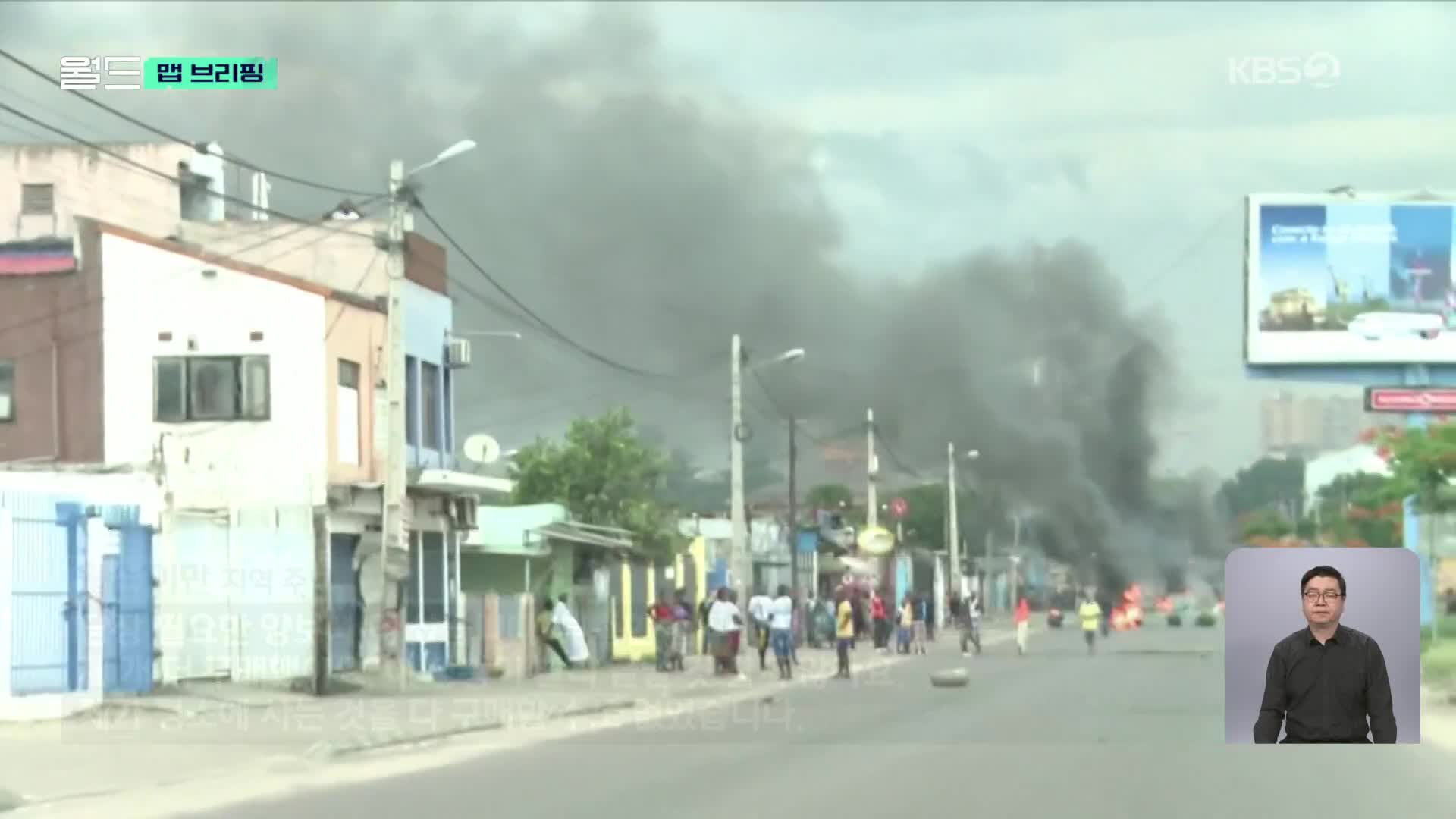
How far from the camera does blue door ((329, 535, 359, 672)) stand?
115 ft

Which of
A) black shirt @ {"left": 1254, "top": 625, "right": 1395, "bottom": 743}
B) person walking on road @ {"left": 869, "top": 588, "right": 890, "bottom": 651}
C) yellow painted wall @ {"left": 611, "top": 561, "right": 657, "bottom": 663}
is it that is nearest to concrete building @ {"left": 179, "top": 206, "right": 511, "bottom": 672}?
yellow painted wall @ {"left": 611, "top": 561, "right": 657, "bottom": 663}

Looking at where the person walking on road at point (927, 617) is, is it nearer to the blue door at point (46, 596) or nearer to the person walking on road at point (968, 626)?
the person walking on road at point (968, 626)

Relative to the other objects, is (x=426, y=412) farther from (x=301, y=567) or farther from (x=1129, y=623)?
(x=1129, y=623)

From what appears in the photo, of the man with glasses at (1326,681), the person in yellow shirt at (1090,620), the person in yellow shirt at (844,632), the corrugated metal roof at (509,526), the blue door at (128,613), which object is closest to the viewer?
the man with glasses at (1326,681)

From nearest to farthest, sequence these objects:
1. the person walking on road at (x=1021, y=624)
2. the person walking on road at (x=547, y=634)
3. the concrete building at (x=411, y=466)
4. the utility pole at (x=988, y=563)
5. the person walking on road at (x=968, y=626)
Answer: the concrete building at (x=411, y=466), the person walking on road at (x=547, y=634), the person walking on road at (x=1021, y=624), the person walking on road at (x=968, y=626), the utility pole at (x=988, y=563)

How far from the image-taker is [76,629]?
26188 millimetres

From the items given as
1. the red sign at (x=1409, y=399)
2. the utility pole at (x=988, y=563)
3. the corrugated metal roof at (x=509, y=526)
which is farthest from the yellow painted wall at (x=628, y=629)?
the utility pole at (x=988, y=563)

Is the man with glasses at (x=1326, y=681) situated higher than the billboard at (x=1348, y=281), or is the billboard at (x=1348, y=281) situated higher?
the billboard at (x=1348, y=281)

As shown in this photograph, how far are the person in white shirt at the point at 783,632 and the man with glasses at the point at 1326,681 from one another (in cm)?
3136

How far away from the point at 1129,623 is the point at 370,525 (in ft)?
118

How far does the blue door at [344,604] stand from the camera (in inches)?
1385

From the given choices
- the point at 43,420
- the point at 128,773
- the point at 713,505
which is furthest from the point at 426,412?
the point at 713,505

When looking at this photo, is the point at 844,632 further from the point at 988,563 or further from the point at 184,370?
the point at 988,563

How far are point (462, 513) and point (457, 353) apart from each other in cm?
368
